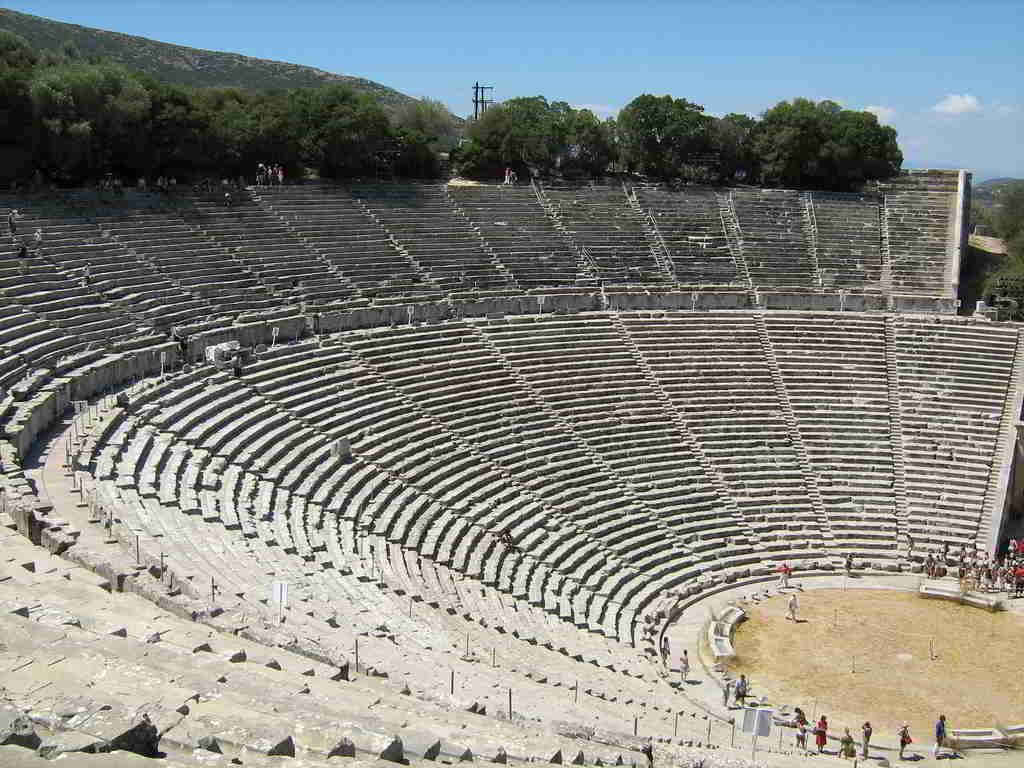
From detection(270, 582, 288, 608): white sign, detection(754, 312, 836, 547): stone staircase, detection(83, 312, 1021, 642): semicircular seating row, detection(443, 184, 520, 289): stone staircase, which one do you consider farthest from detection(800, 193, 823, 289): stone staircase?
detection(270, 582, 288, 608): white sign

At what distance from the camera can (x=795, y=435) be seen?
32.1m

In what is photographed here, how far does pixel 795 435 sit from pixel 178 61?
7323 cm

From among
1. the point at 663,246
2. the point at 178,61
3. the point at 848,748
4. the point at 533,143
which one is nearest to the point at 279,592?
the point at 848,748

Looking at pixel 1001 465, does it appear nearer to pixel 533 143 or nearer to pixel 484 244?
pixel 484 244

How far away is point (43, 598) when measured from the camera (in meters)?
12.7

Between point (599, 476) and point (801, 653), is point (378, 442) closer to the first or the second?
point (599, 476)

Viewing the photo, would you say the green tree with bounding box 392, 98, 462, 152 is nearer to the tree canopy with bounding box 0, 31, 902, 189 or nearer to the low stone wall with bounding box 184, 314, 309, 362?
the tree canopy with bounding box 0, 31, 902, 189

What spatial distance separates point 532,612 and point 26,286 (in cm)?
1557

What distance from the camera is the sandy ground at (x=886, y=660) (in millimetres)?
21047

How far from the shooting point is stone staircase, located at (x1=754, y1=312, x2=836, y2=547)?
29719 mm

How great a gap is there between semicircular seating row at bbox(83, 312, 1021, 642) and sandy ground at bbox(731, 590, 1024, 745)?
253cm

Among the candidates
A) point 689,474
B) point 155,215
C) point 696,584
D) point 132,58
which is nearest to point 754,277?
point 689,474

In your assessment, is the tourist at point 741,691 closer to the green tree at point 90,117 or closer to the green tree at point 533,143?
the green tree at point 90,117

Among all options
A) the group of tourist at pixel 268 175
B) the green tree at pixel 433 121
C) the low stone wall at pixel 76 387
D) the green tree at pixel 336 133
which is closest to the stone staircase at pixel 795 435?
the green tree at pixel 336 133
